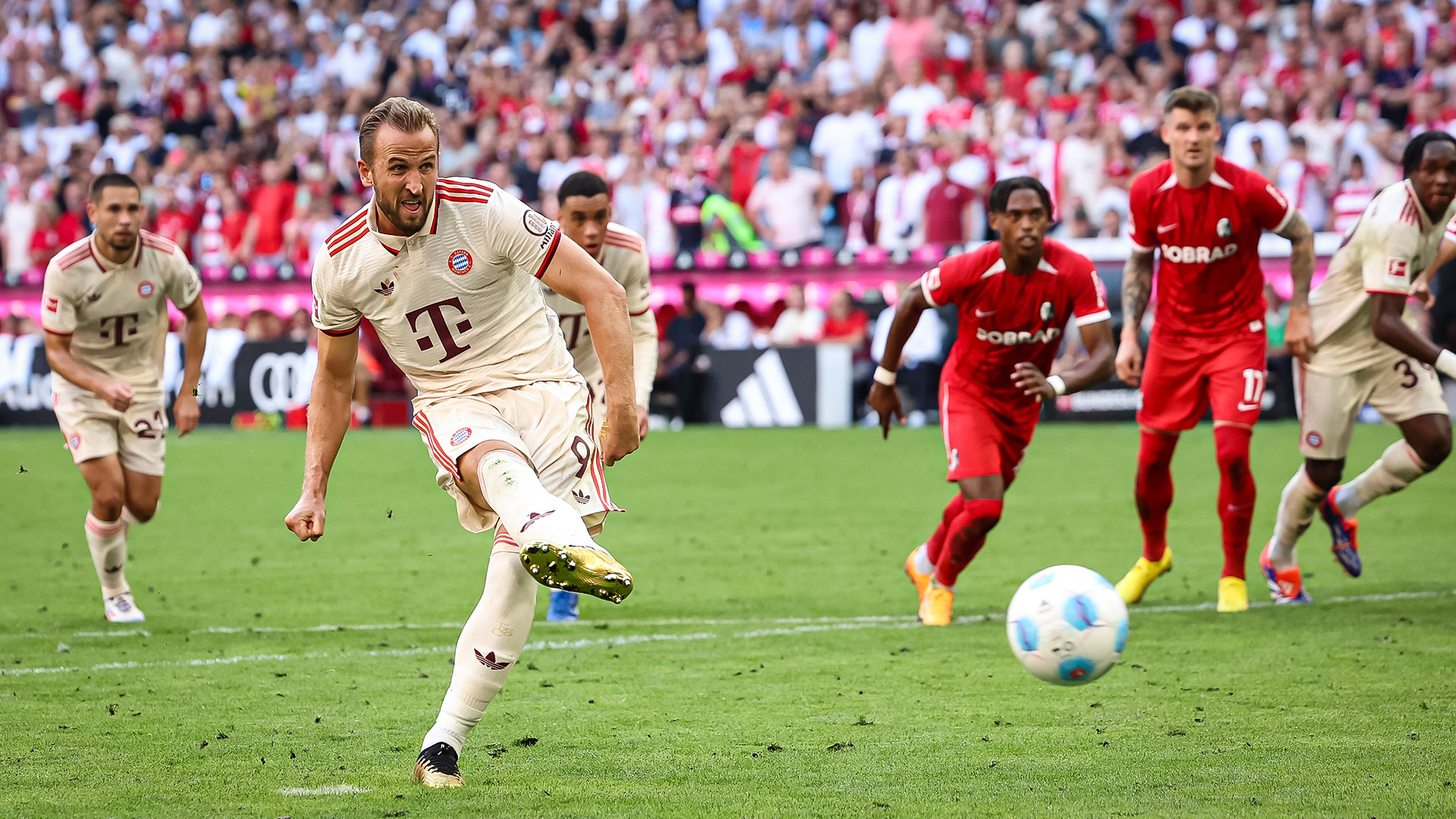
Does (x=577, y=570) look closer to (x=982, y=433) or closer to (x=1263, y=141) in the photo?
(x=982, y=433)

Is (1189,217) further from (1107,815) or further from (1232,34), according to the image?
(1232,34)

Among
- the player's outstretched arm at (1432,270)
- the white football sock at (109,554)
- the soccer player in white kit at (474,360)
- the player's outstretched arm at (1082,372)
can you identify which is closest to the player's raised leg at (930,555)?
the player's outstretched arm at (1082,372)

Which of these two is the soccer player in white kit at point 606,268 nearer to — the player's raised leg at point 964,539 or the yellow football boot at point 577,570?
the player's raised leg at point 964,539

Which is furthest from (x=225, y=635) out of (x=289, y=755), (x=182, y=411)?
(x=289, y=755)

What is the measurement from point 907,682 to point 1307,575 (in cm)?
396

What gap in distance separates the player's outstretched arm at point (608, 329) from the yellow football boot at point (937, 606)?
11.1ft

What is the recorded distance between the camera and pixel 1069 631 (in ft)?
17.3

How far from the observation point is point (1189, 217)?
8.27m

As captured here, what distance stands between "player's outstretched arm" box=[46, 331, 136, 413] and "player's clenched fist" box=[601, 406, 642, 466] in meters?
4.50

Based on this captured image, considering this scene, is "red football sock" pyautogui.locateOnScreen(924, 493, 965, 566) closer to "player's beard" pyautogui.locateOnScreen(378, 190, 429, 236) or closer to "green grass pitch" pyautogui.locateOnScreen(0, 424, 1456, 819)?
"green grass pitch" pyautogui.locateOnScreen(0, 424, 1456, 819)

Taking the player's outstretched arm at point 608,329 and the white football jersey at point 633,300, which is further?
the white football jersey at point 633,300

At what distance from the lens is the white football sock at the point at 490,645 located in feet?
16.0

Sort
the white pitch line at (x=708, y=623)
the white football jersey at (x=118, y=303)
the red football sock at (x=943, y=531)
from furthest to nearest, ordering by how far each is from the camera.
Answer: the white football jersey at (x=118, y=303) → the red football sock at (x=943, y=531) → the white pitch line at (x=708, y=623)

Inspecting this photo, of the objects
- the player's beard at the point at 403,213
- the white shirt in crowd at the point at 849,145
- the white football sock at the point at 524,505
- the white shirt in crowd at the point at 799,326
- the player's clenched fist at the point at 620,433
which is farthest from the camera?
the white shirt in crowd at the point at 849,145
